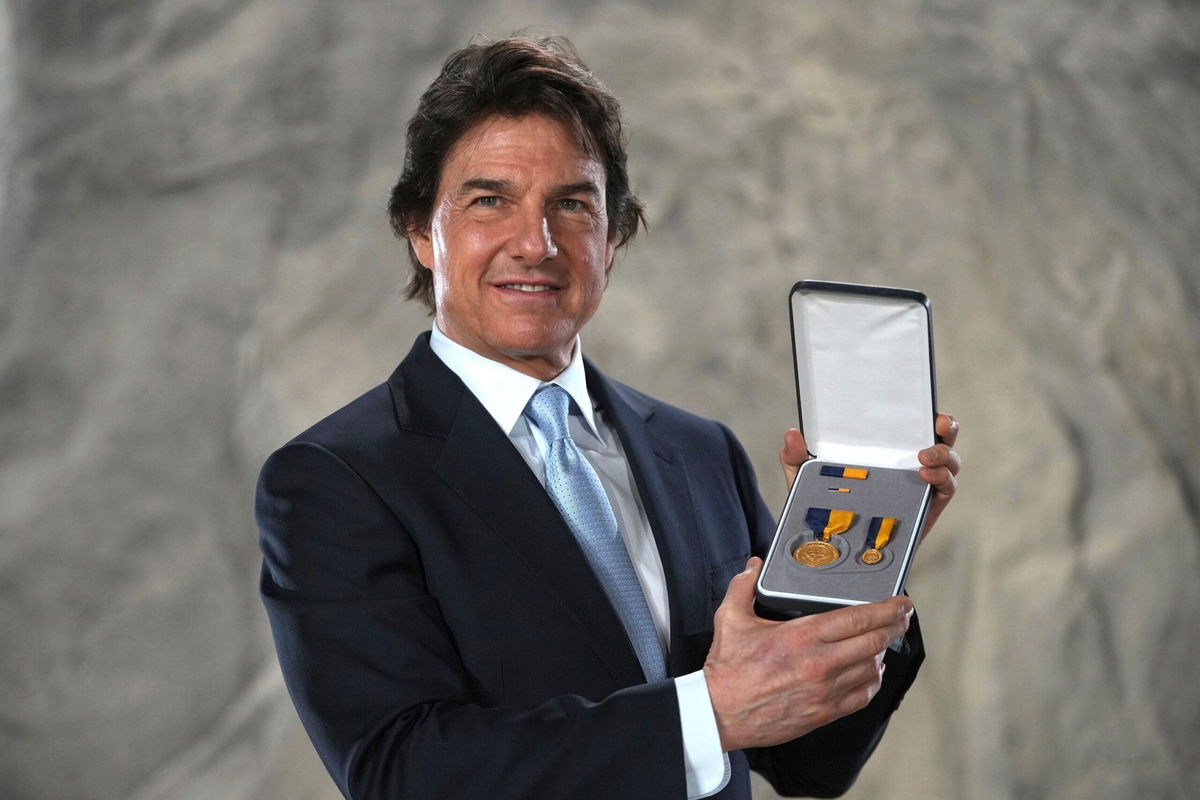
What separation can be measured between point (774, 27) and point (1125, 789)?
1876 millimetres

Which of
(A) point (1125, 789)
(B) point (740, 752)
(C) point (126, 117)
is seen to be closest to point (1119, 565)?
(A) point (1125, 789)

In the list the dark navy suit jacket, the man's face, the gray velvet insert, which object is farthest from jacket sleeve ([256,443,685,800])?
the man's face

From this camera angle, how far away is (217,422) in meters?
2.63

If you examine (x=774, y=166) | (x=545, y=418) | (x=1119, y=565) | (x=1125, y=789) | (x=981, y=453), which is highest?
(x=774, y=166)

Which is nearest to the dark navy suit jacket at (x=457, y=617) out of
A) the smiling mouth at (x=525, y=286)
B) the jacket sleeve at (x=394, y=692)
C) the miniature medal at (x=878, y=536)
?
the jacket sleeve at (x=394, y=692)

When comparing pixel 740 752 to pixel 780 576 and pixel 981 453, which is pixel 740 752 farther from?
pixel 981 453

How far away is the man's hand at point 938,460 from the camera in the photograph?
1.44 m

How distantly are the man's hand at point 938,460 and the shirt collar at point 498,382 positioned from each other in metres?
0.26

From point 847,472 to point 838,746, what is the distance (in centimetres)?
35

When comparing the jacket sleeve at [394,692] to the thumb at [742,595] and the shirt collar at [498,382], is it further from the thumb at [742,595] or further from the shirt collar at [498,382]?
the shirt collar at [498,382]

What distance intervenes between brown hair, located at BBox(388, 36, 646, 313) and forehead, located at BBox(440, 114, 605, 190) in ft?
0.03

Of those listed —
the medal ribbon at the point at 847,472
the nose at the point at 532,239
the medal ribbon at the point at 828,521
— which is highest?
the nose at the point at 532,239

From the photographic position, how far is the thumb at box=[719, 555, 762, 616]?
1.27 m

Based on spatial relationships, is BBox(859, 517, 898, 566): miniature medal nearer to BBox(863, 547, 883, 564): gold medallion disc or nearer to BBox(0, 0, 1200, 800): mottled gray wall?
BBox(863, 547, 883, 564): gold medallion disc
